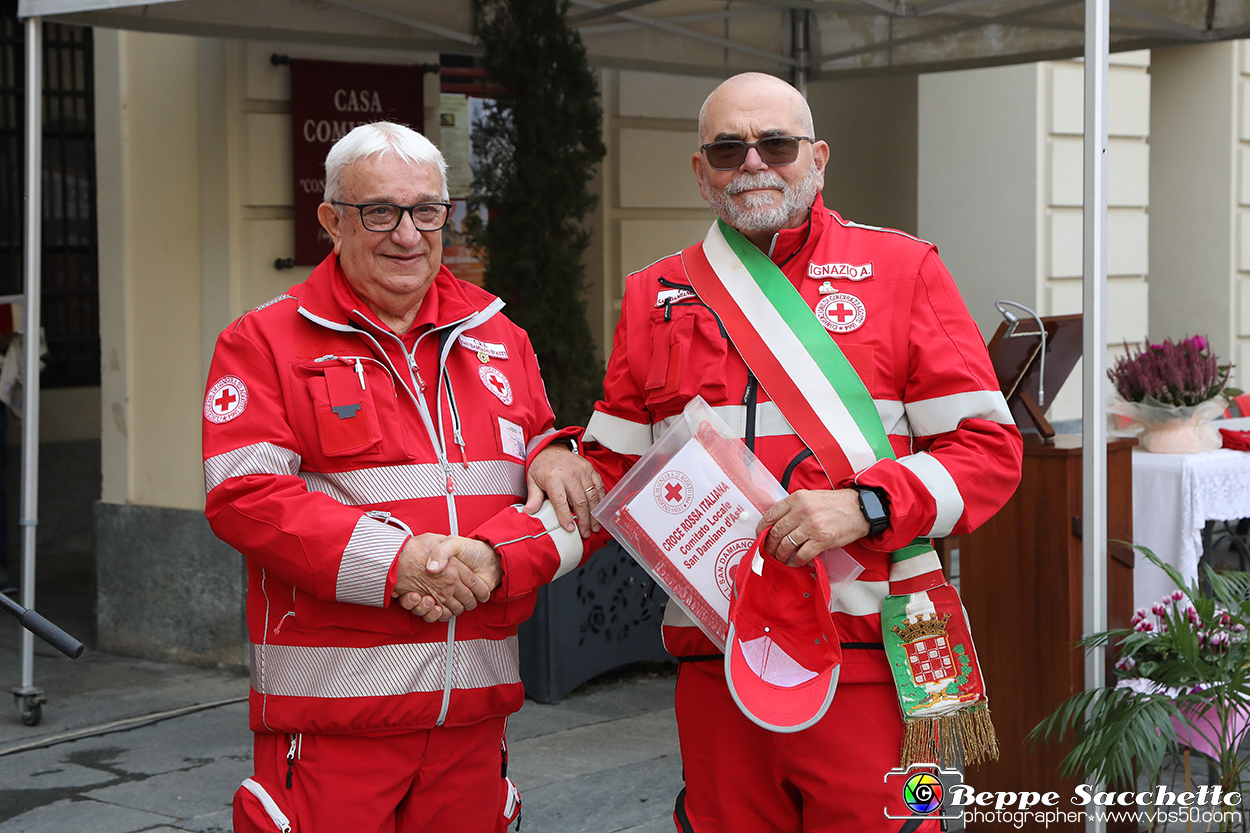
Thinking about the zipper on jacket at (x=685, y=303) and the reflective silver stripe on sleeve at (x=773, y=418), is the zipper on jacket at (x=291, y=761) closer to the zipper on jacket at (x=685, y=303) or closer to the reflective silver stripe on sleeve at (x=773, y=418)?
the reflective silver stripe on sleeve at (x=773, y=418)

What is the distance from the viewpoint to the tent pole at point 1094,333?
132 inches

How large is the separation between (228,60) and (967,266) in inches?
193

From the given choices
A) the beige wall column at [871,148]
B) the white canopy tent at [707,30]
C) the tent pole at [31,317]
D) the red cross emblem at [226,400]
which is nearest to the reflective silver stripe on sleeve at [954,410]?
the red cross emblem at [226,400]

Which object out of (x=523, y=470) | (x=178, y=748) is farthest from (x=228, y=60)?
(x=523, y=470)

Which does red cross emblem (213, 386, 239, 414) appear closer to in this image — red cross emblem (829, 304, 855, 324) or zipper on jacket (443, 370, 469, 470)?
zipper on jacket (443, 370, 469, 470)

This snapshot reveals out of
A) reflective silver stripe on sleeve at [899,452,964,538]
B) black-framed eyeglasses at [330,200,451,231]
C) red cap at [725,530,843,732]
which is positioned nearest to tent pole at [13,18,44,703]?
black-framed eyeglasses at [330,200,451,231]

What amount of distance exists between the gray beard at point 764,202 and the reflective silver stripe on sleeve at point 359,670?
97 cm

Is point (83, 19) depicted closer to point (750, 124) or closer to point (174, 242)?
point (174, 242)

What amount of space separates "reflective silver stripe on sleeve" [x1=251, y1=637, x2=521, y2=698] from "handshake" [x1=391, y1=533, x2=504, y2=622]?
0.09 meters

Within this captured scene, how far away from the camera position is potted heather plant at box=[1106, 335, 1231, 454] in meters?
4.79

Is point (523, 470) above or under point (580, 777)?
above

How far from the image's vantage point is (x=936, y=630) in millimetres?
2453

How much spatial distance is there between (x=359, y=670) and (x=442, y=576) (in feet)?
0.81

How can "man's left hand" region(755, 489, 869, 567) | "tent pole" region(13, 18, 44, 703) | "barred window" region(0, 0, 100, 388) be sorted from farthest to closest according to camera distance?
"barred window" region(0, 0, 100, 388)
"tent pole" region(13, 18, 44, 703)
"man's left hand" region(755, 489, 869, 567)
